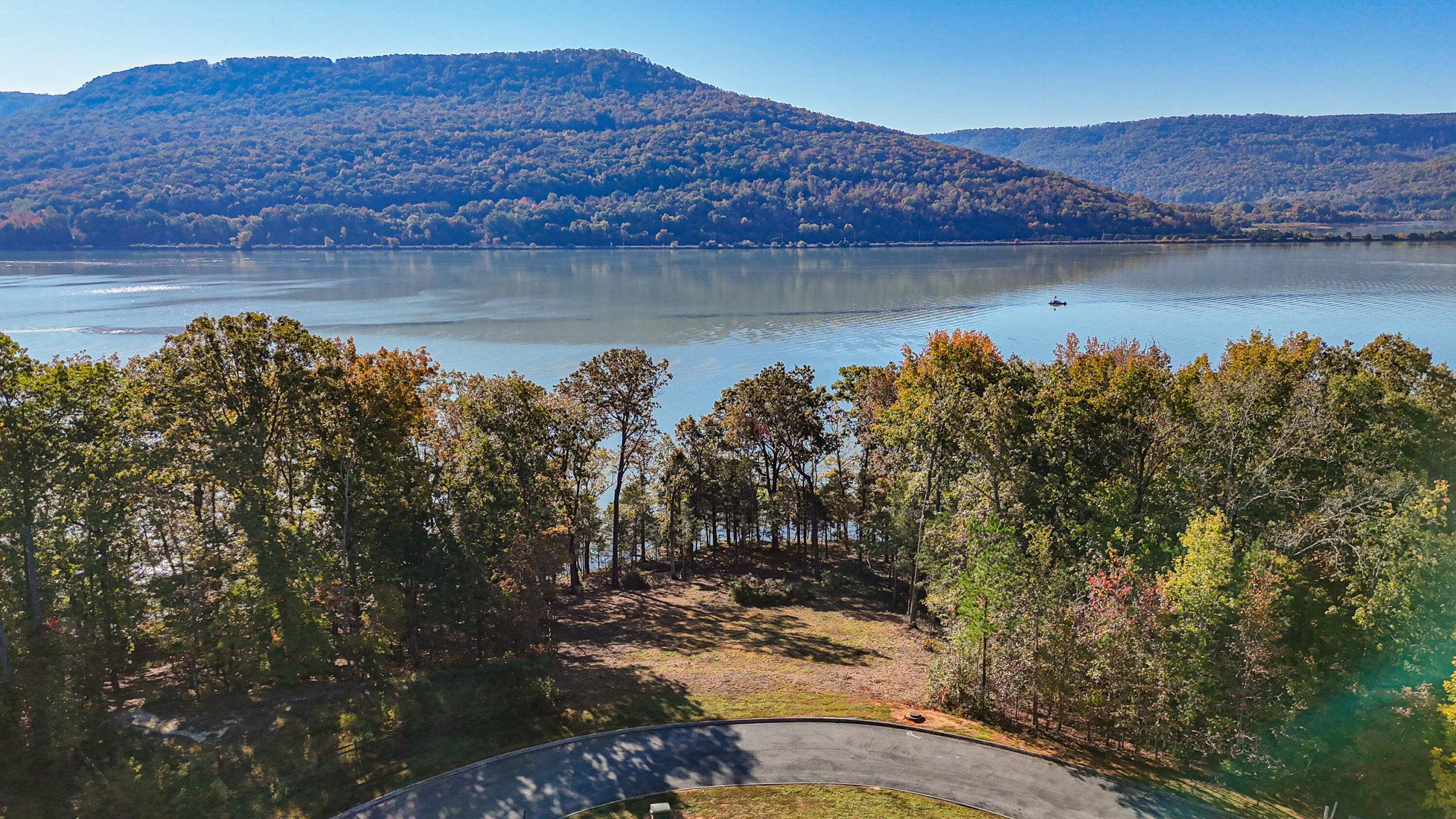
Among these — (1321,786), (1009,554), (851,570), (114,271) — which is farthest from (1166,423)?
(114,271)

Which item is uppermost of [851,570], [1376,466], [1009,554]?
[1376,466]

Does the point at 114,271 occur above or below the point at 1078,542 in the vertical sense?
above

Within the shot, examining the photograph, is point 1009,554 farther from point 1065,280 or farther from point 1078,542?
point 1065,280

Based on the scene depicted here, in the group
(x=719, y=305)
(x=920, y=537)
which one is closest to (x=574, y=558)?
(x=920, y=537)

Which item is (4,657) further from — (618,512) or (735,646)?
(618,512)

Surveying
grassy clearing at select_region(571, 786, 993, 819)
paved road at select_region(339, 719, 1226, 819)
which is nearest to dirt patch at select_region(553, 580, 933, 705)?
paved road at select_region(339, 719, 1226, 819)

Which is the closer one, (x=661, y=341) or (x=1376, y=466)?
(x=1376, y=466)
